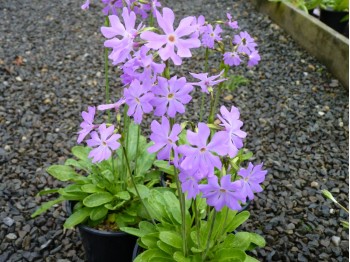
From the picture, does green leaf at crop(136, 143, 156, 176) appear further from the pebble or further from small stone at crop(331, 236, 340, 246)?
small stone at crop(331, 236, 340, 246)

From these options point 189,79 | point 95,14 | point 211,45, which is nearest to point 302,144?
point 189,79

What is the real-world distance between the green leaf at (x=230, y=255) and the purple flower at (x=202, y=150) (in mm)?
666

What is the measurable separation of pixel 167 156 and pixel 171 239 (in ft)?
2.18

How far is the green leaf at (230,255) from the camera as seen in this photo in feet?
5.48

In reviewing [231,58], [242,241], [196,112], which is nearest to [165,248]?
[242,241]

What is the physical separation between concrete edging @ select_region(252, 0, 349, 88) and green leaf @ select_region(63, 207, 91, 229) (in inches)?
109

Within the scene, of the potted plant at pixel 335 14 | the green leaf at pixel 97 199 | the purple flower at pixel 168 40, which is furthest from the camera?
the potted plant at pixel 335 14

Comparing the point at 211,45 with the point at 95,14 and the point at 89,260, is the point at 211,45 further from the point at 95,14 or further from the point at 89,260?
the point at 95,14

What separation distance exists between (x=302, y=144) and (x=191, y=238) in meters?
1.74

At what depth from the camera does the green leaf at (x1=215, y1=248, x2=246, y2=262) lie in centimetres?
167

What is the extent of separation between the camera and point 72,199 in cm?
210

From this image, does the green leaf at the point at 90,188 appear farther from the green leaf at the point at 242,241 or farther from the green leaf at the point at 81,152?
the green leaf at the point at 242,241

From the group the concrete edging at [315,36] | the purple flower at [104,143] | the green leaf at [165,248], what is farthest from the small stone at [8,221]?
the concrete edging at [315,36]

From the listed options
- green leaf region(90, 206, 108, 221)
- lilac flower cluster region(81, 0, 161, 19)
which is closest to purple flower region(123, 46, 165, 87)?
lilac flower cluster region(81, 0, 161, 19)
